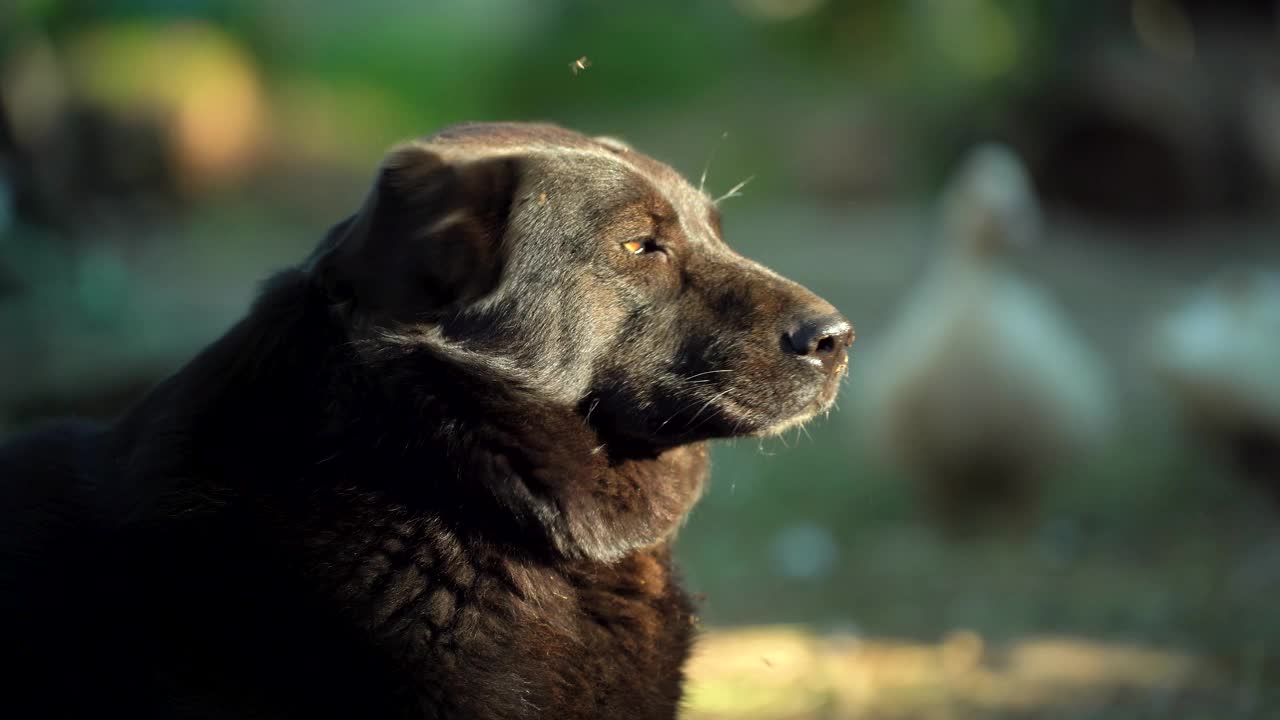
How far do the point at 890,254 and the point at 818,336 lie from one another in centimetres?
989

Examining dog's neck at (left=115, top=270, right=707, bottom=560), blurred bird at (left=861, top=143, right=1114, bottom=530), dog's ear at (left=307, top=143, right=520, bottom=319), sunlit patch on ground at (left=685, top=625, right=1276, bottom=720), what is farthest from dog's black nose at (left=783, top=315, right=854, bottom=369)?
blurred bird at (left=861, top=143, right=1114, bottom=530)

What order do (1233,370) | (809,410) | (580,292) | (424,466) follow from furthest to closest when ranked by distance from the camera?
(1233,370), (809,410), (580,292), (424,466)

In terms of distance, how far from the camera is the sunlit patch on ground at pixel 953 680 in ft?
13.4

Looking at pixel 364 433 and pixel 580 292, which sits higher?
pixel 580 292

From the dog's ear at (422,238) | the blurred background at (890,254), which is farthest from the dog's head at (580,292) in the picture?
the blurred background at (890,254)

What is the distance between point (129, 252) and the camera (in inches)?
502

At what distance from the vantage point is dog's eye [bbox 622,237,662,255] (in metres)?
2.64

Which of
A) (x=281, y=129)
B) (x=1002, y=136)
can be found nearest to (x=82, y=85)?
(x=281, y=129)

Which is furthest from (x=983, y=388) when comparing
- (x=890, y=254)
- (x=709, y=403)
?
(x=890, y=254)

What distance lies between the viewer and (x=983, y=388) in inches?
235

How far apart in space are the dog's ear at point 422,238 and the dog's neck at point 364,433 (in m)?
0.09

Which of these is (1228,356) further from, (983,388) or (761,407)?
(761,407)

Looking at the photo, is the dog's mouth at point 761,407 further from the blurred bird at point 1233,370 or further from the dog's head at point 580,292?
the blurred bird at point 1233,370

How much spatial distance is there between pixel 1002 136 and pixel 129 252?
344 inches
